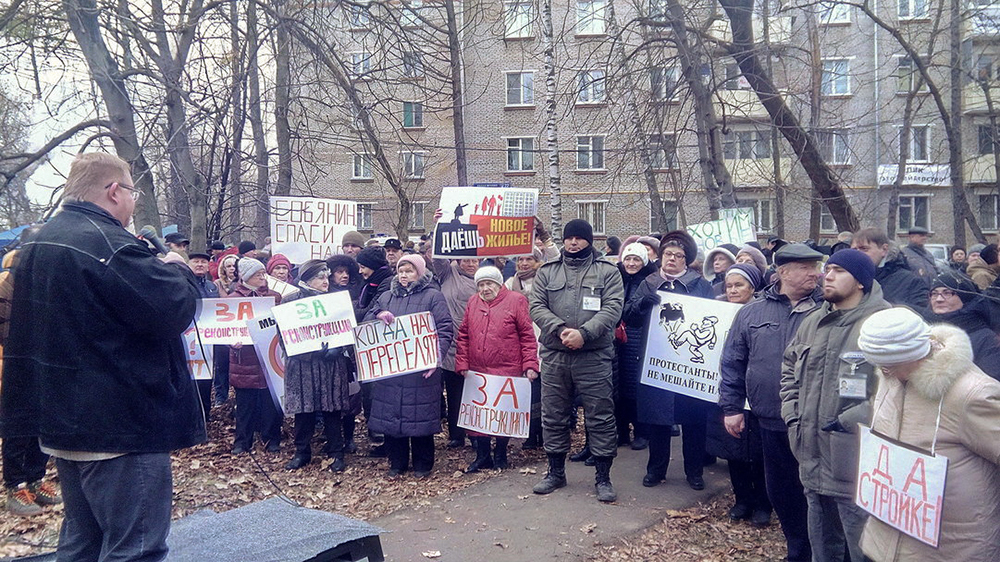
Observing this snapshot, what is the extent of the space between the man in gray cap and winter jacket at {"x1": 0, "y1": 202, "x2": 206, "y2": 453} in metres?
3.07

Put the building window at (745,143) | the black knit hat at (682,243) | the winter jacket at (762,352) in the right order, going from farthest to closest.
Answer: the building window at (745,143) → the black knit hat at (682,243) → the winter jacket at (762,352)

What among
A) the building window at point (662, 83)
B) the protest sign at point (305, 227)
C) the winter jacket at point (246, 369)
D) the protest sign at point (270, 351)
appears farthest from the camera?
the building window at point (662, 83)

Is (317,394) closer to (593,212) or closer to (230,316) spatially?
(230,316)

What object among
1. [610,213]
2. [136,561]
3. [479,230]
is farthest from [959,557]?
[610,213]

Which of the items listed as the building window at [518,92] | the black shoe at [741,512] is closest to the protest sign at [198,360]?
the black shoe at [741,512]

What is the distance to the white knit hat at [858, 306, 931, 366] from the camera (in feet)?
10.4

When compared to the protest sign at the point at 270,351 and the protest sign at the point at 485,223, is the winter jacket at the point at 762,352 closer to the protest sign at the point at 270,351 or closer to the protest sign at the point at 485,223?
the protest sign at the point at 485,223

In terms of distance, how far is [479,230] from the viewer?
8102 mm

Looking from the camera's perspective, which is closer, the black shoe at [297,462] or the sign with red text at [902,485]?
the sign with red text at [902,485]

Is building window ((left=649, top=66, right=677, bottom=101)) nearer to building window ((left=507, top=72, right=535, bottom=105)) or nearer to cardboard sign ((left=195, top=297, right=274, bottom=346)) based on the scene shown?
cardboard sign ((left=195, top=297, right=274, bottom=346))

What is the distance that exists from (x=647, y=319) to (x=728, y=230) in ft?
13.8

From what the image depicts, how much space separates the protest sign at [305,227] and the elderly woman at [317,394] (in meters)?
2.87

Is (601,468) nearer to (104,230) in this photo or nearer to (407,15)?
(104,230)

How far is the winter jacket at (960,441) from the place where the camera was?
9.78 ft
